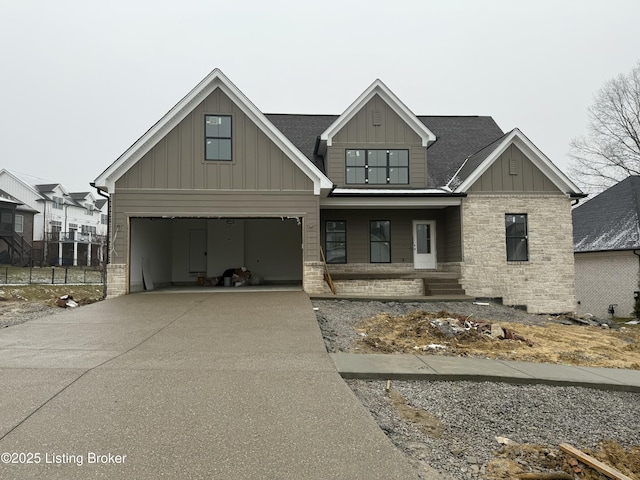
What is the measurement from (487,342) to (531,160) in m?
9.35

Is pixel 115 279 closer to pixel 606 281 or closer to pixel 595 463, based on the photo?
pixel 595 463

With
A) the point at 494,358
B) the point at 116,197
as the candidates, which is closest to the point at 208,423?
the point at 494,358

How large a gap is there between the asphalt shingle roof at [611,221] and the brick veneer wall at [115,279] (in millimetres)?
18617

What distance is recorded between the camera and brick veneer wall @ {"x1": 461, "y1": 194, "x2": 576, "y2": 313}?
45.5ft

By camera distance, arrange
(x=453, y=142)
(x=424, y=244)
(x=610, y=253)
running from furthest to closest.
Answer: (x=453, y=142) < (x=610, y=253) < (x=424, y=244)

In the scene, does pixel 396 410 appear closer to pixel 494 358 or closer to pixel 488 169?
pixel 494 358

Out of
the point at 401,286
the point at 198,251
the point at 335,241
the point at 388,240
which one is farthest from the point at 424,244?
the point at 198,251

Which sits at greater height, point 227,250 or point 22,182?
point 22,182

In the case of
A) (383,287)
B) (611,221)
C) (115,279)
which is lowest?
(383,287)

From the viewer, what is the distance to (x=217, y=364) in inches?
200

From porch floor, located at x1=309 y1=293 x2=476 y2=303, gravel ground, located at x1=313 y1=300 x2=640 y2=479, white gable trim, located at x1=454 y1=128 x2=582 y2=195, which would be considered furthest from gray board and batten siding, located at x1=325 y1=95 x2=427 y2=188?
gravel ground, located at x1=313 y1=300 x2=640 y2=479

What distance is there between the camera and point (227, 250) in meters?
16.9

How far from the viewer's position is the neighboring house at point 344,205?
12203 millimetres

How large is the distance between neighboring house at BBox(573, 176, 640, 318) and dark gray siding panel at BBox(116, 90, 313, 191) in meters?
13.7
